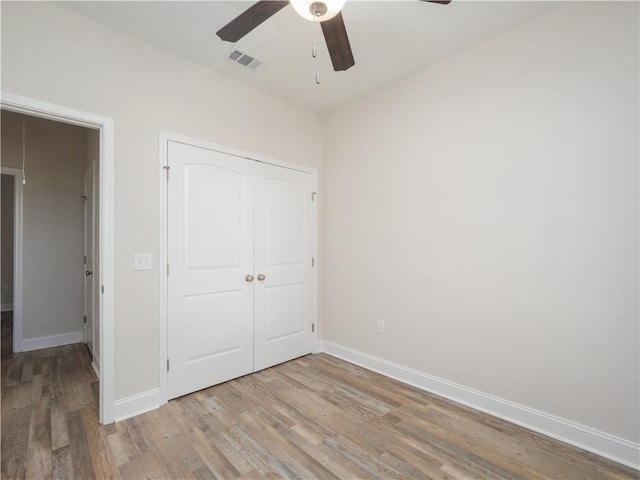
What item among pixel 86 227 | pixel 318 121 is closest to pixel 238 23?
pixel 318 121

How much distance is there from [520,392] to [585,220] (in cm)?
124

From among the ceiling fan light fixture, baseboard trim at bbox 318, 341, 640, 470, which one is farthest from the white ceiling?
baseboard trim at bbox 318, 341, 640, 470

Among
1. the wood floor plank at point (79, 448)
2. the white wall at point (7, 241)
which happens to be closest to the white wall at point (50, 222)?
the wood floor plank at point (79, 448)

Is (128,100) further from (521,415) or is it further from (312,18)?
(521,415)

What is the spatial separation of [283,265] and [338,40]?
2.10 meters

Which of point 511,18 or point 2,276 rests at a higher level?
point 511,18

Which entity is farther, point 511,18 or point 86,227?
point 86,227

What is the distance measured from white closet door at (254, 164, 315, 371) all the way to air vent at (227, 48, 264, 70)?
86 cm

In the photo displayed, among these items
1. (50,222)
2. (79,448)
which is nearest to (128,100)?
(79,448)

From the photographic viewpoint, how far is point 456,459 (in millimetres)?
1775

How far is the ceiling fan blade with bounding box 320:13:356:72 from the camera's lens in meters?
1.60

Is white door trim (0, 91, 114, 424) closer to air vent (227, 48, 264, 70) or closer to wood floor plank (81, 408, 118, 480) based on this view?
wood floor plank (81, 408, 118, 480)

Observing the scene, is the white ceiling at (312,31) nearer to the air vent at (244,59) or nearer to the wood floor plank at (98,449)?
the air vent at (244,59)

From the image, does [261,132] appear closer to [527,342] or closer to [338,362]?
[338,362]
